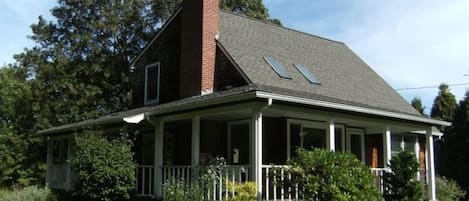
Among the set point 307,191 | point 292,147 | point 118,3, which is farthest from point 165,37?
point 118,3

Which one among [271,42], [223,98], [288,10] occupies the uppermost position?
[288,10]

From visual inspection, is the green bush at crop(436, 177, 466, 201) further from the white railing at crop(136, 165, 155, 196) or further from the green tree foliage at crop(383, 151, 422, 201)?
the white railing at crop(136, 165, 155, 196)

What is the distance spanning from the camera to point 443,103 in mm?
31203

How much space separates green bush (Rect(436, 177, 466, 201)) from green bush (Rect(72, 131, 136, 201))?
11.4 m

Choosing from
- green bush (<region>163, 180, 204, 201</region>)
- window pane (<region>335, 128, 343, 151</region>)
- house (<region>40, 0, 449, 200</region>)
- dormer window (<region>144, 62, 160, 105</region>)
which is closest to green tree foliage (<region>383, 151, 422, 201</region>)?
house (<region>40, 0, 449, 200</region>)

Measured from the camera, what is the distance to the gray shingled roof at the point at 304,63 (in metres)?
16.9

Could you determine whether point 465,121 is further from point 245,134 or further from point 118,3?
point 118,3

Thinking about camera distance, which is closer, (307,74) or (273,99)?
(273,99)

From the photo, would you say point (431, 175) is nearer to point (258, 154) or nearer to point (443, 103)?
point (258, 154)

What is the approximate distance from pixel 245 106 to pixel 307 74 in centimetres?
554

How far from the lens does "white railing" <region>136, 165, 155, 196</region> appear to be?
16.6m

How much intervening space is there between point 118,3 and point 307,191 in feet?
74.6

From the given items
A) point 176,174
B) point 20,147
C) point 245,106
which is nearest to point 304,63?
point 176,174

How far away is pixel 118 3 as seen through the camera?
31719 mm
